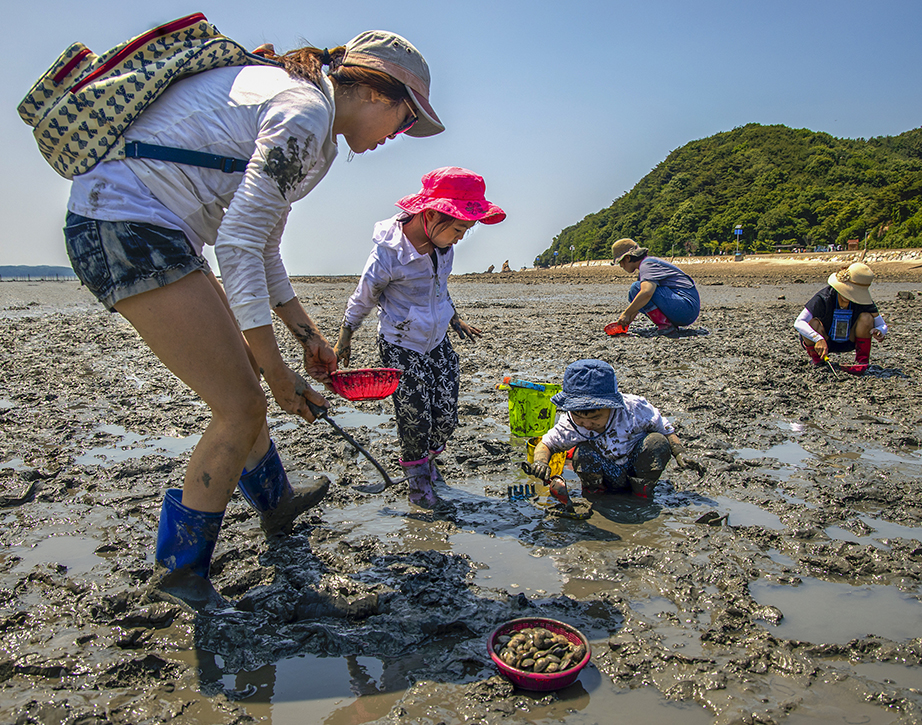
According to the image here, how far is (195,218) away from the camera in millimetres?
1944

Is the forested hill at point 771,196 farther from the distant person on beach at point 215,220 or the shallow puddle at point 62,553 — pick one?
the shallow puddle at point 62,553

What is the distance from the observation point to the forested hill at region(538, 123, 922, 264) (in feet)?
157

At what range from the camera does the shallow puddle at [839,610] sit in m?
2.09

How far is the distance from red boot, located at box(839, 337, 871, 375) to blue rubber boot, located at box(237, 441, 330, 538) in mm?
5181

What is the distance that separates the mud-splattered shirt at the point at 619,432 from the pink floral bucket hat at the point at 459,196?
1217mm

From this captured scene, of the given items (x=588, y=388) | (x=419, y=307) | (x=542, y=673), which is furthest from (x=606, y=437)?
(x=542, y=673)

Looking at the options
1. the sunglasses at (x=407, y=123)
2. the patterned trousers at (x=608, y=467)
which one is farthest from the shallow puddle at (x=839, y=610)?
the sunglasses at (x=407, y=123)

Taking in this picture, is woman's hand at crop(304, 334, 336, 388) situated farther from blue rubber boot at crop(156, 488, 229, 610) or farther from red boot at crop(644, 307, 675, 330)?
red boot at crop(644, 307, 675, 330)

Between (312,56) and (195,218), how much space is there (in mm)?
671

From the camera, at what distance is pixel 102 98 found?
174 centimetres

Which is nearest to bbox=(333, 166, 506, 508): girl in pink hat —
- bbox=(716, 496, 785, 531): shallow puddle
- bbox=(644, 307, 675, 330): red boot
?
bbox=(716, 496, 785, 531): shallow puddle

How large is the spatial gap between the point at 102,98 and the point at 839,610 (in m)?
2.91

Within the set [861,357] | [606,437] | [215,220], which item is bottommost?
[606,437]

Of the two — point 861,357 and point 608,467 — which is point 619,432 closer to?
point 608,467
